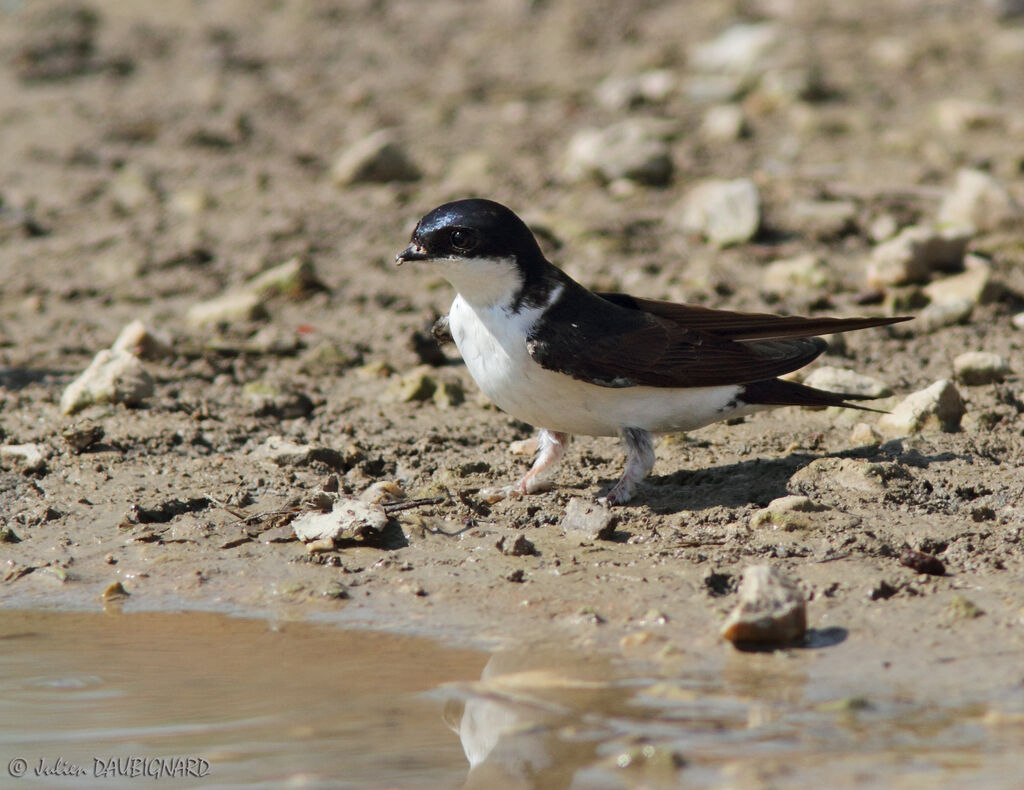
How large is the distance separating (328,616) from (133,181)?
18.5 ft

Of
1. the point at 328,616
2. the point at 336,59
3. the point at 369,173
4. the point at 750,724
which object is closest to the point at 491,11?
the point at 336,59

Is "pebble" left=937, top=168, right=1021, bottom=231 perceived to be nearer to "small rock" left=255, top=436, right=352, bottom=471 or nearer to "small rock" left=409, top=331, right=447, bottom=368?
"small rock" left=409, top=331, right=447, bottom=368

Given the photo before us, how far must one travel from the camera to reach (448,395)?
6059mm

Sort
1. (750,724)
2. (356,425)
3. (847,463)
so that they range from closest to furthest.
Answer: (750,724)
(847,463)
(356,425)

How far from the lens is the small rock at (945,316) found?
6445 millimetres

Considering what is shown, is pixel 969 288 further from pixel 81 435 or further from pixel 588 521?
pixel 81 435

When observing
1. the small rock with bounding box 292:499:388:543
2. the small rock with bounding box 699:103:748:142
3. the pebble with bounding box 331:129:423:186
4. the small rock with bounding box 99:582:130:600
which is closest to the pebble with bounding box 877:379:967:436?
the small rock with bounding box 292:499:388:543

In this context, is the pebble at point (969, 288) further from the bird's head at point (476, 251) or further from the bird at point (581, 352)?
the bird's head at point (476, 251)

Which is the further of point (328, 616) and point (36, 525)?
point (36, 525)

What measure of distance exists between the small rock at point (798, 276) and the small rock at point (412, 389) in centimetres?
199

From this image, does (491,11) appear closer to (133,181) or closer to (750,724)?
(133,181)

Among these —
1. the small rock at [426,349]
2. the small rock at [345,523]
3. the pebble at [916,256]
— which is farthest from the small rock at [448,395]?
the pebble at [916,256]

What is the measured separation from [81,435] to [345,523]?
1.43 meters

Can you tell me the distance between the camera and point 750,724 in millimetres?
3447
